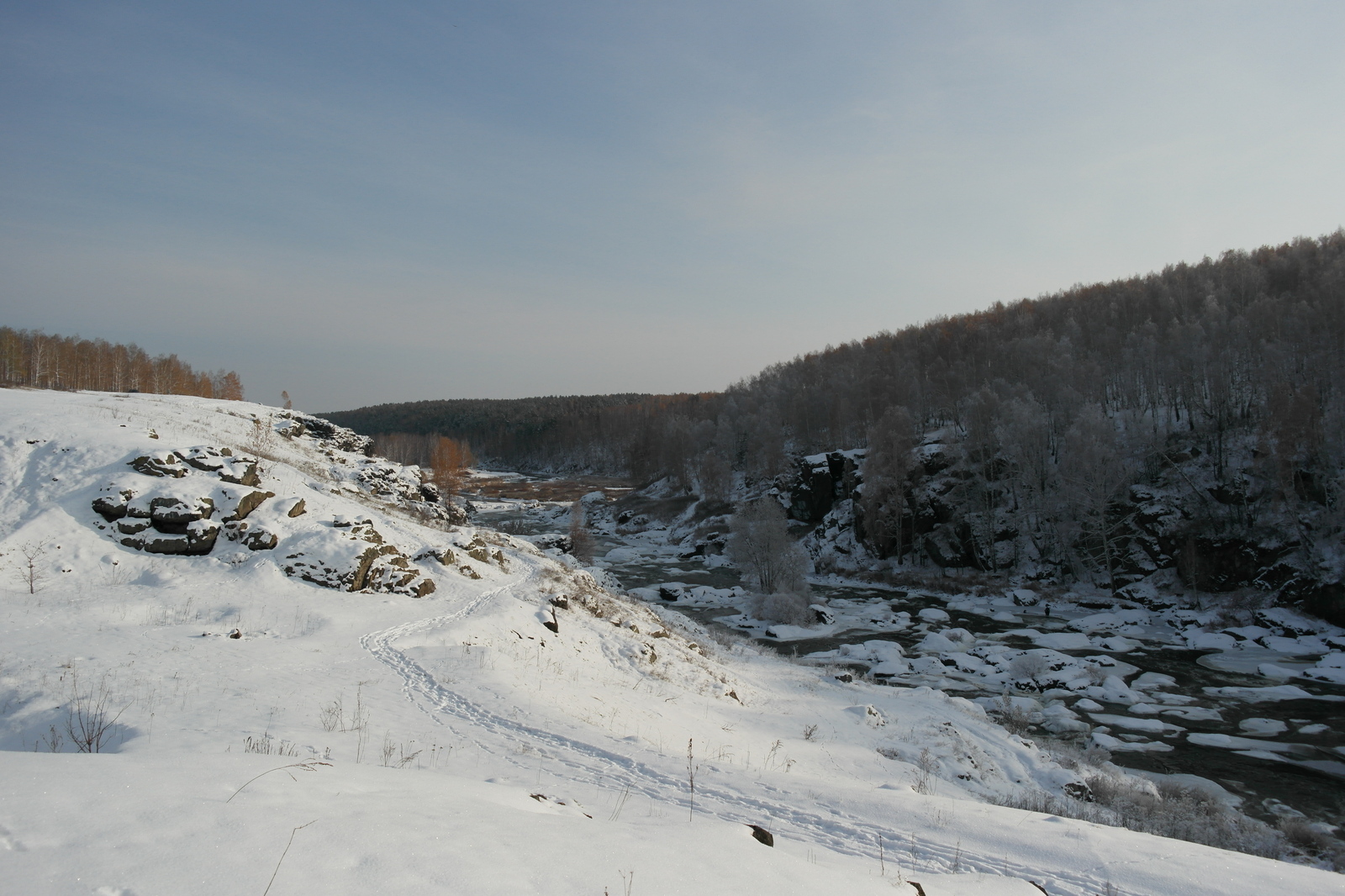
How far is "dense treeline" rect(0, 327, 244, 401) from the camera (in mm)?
60397

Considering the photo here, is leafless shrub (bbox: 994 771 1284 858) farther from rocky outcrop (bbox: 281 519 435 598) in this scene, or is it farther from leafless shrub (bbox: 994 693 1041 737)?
rocky outcrop (bbox: 281 519 435 598)

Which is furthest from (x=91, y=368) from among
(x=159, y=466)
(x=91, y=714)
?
(x=91, y=714)

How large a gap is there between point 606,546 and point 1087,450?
41645 millimetres

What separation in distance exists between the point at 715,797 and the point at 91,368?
283 feet

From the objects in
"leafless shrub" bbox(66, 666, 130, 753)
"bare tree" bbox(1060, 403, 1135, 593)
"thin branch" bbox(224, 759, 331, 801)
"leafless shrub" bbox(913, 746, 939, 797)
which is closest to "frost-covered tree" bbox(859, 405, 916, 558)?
"bare tree" bbox(1060, 403, 1135, 593)

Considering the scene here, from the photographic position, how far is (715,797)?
27.0 feet

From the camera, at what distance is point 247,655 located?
1192 centimetres

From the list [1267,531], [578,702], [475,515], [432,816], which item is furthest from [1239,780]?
[475,515]

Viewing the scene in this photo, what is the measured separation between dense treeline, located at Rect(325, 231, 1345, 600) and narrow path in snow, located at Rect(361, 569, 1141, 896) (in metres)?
39.7

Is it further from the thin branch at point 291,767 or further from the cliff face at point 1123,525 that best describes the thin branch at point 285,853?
the cliff face at point 1123,525

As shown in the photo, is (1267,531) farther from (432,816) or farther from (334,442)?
(334,442)

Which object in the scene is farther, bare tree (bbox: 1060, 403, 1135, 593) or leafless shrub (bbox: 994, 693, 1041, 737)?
bare tree (bbox: 1060, 403, 1135, 593)

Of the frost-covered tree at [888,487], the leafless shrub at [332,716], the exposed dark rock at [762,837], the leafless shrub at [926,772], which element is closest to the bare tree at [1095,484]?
the frost-covered tree at [888,487]

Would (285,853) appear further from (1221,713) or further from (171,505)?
(1221,713)
